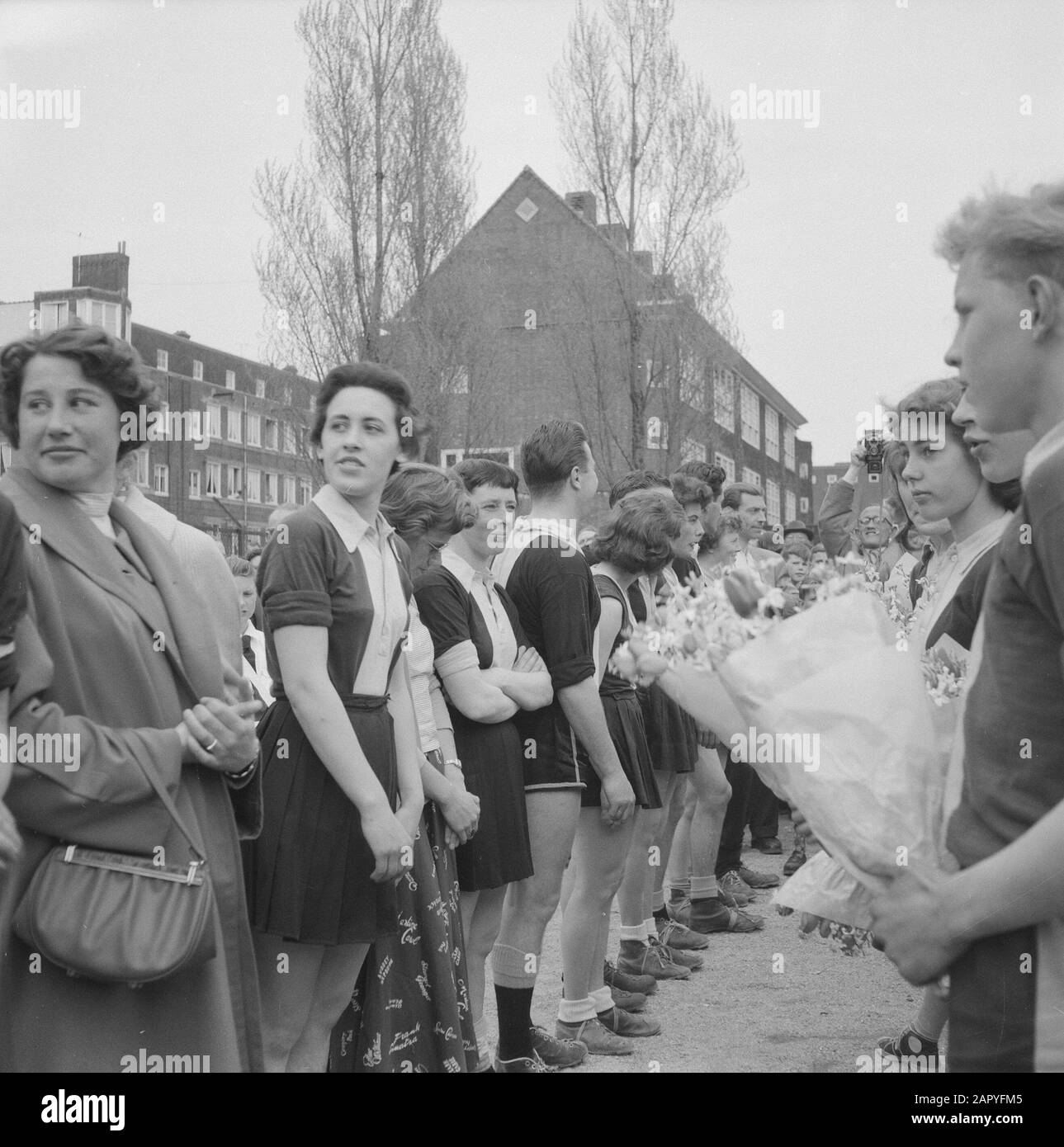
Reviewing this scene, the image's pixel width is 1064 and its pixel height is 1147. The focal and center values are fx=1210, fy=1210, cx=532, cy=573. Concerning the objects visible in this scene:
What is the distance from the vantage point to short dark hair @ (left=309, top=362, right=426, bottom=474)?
12.1ft

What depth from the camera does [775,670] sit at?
6.95 feet

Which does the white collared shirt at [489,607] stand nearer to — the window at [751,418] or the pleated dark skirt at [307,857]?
the pleated dark skirt at [307,857]

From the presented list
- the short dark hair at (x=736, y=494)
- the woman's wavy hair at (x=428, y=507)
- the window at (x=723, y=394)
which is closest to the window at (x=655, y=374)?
the window at (x=723, y=394)

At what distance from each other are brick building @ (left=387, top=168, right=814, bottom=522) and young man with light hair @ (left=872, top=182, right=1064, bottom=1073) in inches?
714

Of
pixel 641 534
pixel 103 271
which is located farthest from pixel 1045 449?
pixel 103 271

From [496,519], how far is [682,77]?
23.1 meters

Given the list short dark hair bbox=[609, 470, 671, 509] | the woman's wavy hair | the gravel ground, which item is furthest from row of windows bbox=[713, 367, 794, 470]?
the woman's wavy hair

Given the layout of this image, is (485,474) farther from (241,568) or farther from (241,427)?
(241,427)

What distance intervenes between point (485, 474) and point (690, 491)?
9.70 ft

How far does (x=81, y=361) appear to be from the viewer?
2.77m

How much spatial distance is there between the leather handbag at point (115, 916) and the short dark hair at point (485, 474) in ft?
8.62

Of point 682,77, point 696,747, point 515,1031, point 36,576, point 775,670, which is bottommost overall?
point 515,1031
